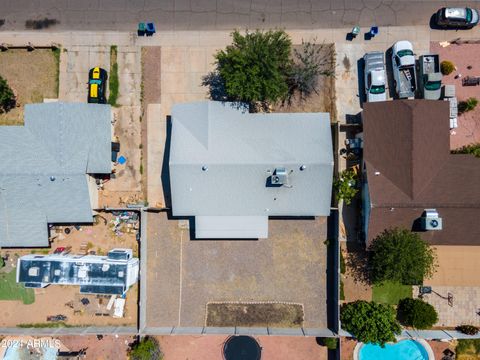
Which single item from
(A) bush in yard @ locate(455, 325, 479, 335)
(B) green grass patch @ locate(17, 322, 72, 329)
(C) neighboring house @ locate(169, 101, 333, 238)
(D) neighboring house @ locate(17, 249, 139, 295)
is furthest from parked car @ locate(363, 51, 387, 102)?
(B) green grass patch @ locate(17, 322, 72, 329)

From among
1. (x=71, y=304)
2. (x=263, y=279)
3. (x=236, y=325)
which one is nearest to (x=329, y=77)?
(x=263, y=279)

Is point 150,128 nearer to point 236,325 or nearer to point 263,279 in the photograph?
point 263,279

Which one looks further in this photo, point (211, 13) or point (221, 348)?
point (221, 348)

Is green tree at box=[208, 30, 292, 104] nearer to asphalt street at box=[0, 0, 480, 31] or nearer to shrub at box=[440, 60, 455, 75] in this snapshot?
asphalt street at box=[0, 0, 480, 31]

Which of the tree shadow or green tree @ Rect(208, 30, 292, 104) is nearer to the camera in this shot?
green tree @ Rect(208, 30, 292, 104)

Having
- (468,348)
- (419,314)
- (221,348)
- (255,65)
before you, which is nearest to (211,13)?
(255,65)

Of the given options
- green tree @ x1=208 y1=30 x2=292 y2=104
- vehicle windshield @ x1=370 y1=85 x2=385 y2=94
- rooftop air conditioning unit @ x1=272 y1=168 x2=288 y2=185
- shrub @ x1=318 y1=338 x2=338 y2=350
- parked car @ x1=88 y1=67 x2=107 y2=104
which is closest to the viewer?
green tree @ x1=208 y1=30 x2=292 y2=104

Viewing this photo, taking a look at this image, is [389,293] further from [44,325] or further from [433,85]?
[44,325]
